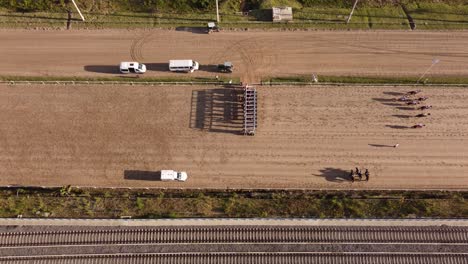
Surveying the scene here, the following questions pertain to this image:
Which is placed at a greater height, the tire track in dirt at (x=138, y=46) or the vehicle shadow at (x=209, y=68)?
the tire track in dirt at (x=138, y=46)

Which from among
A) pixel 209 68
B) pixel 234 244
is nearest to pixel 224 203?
pixel 234 244

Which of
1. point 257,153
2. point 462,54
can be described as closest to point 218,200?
Answer: point 257,153

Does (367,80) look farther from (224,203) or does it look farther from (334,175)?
(224,203)

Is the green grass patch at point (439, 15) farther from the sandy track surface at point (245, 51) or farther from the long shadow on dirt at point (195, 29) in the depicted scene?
the long shadow on dirt at point (195, 29)

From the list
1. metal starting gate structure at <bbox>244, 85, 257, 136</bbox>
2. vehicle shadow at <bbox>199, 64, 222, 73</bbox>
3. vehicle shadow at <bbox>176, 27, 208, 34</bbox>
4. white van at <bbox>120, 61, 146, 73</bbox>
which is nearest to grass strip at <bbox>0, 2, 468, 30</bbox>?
vehicle shadow at <bbox>176, 27, 208, 34</bbox>

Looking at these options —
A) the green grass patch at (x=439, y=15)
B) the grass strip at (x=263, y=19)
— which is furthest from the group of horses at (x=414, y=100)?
the green grass patch at (x=439, y=15)
